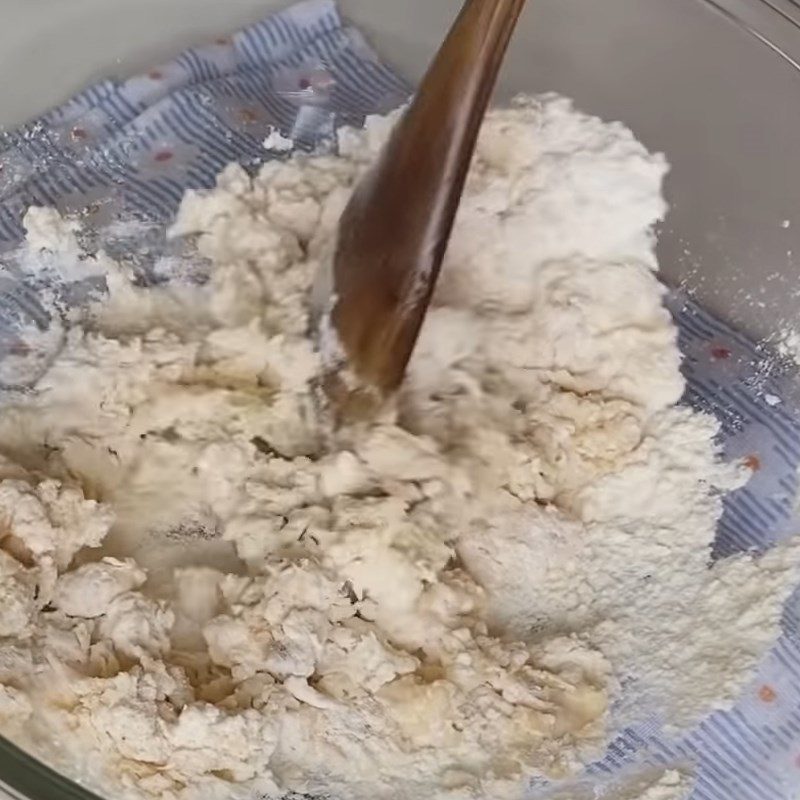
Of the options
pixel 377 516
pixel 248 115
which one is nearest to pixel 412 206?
pixel 377 516

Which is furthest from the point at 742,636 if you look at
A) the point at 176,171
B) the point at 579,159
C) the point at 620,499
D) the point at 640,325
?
the point at 176,171

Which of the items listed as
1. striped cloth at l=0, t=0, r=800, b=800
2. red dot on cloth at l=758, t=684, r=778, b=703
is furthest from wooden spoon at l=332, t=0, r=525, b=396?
red dot on cloth at l=758, t=684, r=778, b=703

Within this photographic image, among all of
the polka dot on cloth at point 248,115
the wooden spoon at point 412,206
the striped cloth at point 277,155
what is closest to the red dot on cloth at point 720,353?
the striped cloth at point 277,155

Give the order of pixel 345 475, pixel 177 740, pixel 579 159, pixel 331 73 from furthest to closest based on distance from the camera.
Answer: pixel 331 73 → pixel 579 159 → pixel 345 475 → pixel 177 740

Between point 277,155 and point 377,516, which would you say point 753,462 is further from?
point 277,155

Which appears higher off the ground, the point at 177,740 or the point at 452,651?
the point at 452,651

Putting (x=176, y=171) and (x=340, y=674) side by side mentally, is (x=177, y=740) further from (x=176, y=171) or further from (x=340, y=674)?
(x=176, y=171)
